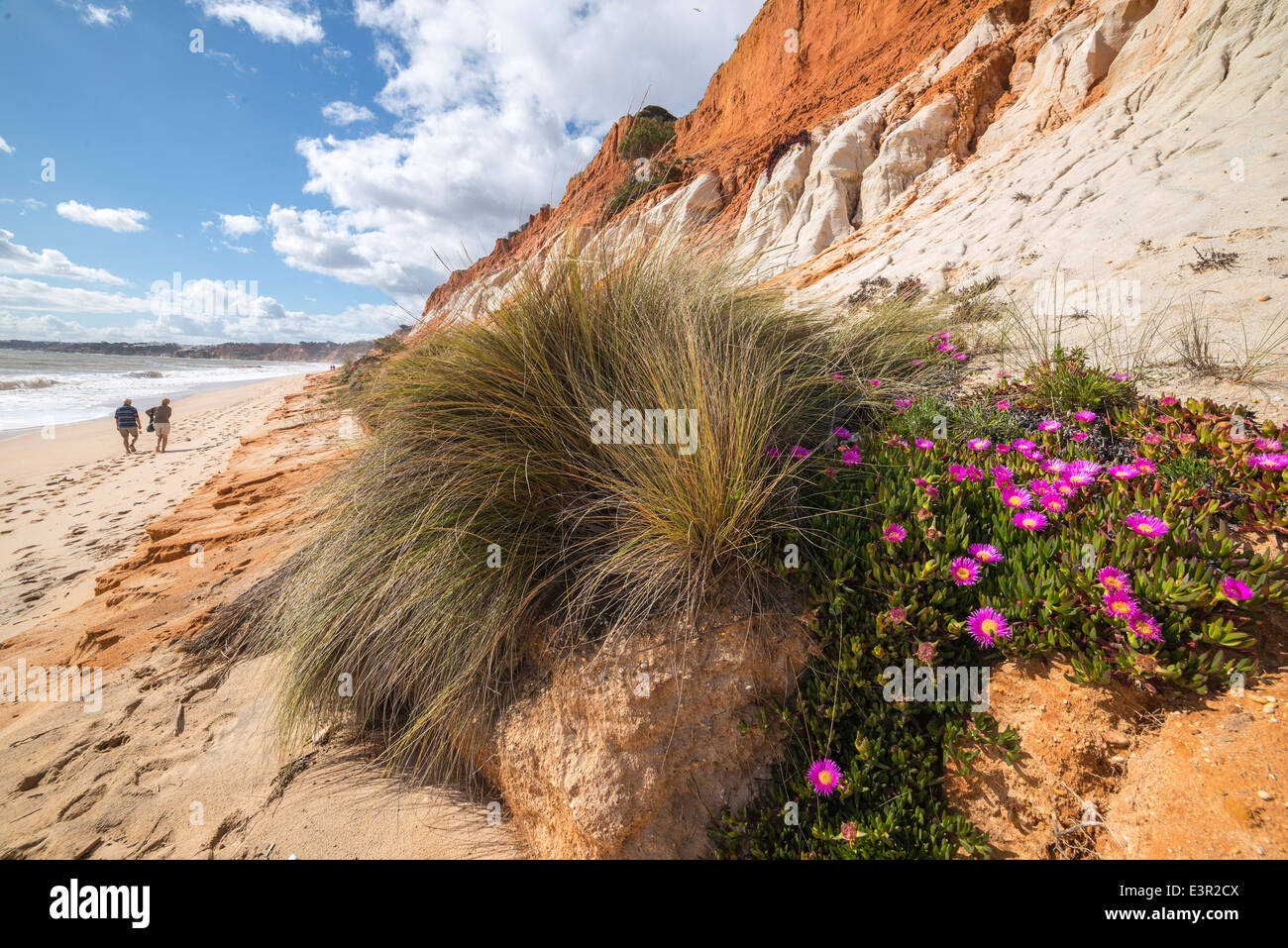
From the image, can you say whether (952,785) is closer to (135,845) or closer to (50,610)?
(135,845)

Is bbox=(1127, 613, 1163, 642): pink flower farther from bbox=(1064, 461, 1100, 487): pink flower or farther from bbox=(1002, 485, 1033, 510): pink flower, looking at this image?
bbox=(1064, 461, 1100, 487): pink flower

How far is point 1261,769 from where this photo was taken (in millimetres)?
1331

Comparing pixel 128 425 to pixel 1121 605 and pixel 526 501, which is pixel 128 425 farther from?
pixel 1121 605

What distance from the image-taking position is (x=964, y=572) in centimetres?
185

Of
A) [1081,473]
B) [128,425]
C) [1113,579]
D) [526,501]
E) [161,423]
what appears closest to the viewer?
[1113,579]

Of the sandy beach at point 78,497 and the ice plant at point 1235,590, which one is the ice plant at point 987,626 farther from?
the sandy beach at point 78,497

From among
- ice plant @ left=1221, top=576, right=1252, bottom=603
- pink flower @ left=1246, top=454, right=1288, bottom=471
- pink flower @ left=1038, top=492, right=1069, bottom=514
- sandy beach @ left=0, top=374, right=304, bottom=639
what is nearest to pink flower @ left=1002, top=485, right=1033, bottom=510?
pink flower @ left=1038, top=492, right=1069, bottom=514

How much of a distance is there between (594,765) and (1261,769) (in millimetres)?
1995

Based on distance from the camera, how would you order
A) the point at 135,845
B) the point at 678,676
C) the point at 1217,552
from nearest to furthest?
1. the point at 1217,552
2. the point at 678,676
3. the point at 135,845

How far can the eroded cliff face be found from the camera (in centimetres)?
373

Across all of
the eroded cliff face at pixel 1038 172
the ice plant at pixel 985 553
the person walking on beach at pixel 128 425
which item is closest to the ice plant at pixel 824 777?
the ice plant at pixel 985 553

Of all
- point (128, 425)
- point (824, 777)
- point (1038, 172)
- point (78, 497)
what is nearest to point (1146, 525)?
point (824, 777)

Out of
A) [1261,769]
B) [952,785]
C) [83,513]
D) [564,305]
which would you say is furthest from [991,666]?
[83,513]

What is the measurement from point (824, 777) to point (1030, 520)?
125 cm
